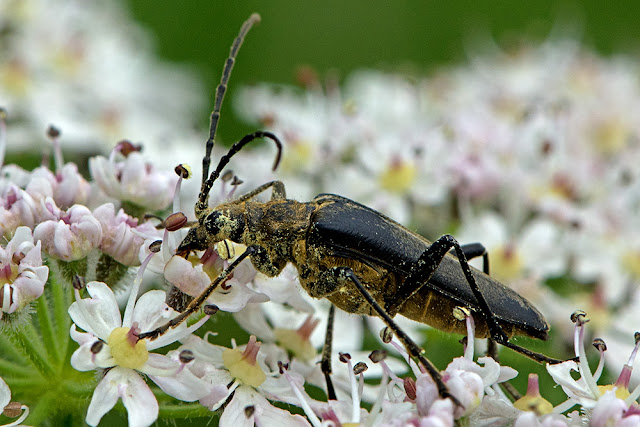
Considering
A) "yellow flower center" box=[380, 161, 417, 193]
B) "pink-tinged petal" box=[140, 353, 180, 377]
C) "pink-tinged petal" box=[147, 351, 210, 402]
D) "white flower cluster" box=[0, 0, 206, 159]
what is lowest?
"pink-tinged petal" box=[147, 351, 210, 402]

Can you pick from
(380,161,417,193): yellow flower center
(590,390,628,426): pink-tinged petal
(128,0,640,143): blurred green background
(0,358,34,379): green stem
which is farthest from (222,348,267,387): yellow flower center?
(128,0,640,143): blurred green background

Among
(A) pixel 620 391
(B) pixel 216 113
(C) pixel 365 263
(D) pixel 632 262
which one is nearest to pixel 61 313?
(B) pixel 216 113

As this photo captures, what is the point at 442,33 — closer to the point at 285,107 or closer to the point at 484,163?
the point at 285,107

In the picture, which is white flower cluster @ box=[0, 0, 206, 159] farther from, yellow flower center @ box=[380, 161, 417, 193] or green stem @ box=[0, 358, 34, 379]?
green stem @ box=[0, 358, 34, 379]

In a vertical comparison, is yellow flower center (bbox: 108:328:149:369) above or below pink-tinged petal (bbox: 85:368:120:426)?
above

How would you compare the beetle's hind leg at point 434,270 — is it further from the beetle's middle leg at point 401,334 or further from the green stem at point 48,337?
the green stem at point 48,337
